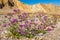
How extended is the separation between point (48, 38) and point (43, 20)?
130 inches

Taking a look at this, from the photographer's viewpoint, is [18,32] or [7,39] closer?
[7,39]

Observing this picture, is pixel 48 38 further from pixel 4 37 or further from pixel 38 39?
pixel 4 37

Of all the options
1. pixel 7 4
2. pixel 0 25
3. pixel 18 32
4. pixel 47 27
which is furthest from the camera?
pixel 7 4

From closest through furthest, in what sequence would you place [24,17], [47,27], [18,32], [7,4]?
[18,32] → [47,27] → [24,17] → [7,4]

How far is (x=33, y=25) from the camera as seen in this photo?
12867mm

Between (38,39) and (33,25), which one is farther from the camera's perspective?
(33,25)

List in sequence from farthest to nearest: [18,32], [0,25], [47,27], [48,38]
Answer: [0,25]
[47,27]
[18,32]
[48,38]

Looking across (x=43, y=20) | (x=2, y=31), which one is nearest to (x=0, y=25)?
(x=2, y=31)

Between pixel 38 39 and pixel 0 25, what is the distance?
3.77m

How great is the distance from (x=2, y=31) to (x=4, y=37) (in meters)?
1.06

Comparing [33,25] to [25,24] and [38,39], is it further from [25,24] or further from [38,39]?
[38,39]

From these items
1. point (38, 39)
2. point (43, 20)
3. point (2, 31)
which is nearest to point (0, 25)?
point (2, 31)

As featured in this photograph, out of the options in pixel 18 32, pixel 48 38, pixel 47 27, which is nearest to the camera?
pixel 48 38

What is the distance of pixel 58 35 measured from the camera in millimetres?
11727
